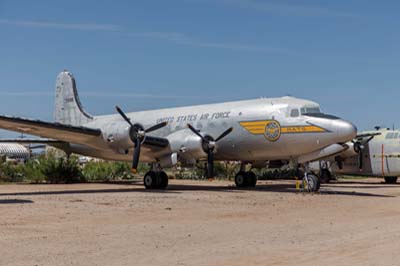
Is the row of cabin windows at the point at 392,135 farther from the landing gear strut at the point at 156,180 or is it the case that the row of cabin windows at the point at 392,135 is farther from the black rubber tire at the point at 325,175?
the landing gear strut at the point at 156,180

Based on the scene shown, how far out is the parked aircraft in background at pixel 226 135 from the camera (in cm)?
1980

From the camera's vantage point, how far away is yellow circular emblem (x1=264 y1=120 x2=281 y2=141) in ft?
67.4

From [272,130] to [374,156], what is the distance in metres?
11.4

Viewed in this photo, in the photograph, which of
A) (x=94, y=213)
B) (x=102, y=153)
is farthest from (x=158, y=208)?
(x=102, y=153)

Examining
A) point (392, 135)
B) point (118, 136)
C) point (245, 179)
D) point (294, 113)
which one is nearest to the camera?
point (294, 113)

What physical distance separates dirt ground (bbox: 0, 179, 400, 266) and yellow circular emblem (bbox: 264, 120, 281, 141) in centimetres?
461

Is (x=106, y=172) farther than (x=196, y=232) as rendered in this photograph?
Yes

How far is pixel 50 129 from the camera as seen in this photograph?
20.4 metres

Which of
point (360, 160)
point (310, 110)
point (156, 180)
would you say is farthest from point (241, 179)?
point (360, 160)

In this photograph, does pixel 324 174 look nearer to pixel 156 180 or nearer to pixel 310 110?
pixel 310 110

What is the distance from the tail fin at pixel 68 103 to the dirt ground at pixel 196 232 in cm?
1306

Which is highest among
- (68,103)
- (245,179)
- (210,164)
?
(68,103)

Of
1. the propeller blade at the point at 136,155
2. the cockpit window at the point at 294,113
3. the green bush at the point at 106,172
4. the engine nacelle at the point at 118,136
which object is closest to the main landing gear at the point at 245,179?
the cockpit window at the point at 294,113

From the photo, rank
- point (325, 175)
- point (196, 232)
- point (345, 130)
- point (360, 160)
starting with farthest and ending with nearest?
1. point (325, 175)
2. point (360, 160)
3. point (345, 130)
4. point (196, 232)
